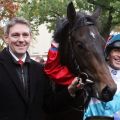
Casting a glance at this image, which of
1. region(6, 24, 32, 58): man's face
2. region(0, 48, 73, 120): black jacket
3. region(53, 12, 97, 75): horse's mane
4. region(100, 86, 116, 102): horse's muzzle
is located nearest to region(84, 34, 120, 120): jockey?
region(0, 48, 73, 120): black jacket

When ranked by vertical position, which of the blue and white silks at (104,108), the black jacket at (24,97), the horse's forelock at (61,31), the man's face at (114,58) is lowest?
the blue and white silks at (104,108)

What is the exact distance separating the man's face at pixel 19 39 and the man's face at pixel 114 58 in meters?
1.18

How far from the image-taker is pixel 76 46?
13.6ft

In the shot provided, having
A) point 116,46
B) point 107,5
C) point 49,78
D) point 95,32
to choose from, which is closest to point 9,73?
point 49,78

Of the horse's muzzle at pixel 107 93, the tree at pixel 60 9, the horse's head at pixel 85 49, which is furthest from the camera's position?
the tree at pixel 60 9

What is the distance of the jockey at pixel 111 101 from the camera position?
4.71 meters

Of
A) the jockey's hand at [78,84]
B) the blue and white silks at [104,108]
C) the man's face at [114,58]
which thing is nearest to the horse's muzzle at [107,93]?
the jockey's hand at [78,84]

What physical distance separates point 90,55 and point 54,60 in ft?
1.70

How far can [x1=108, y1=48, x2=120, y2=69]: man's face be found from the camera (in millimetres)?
4853

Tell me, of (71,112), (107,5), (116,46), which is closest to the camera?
(71,112)

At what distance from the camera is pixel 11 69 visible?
159 inches

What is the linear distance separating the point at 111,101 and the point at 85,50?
973mm

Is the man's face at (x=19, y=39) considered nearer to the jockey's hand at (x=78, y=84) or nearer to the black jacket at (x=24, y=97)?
the black jacket at (x=24, y=97)

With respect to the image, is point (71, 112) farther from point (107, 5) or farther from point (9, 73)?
point (107, 5)
